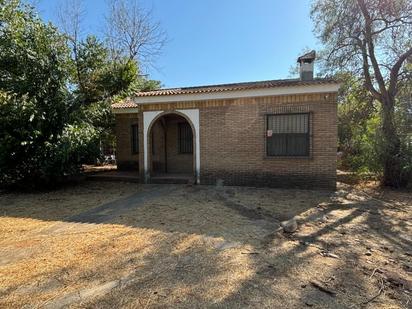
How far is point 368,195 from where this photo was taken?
9.36 metres

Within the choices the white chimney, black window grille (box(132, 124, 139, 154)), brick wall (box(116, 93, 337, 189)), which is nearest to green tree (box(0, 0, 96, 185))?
black window grille (box(132, 124, 139, 154))

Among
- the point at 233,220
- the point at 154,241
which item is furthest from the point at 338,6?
the point at 154,241

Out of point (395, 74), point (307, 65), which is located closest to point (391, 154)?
point (395, 74)

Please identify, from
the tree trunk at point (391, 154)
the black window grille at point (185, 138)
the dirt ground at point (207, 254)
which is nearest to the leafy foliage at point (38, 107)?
the dirt ground at point (207, 254)

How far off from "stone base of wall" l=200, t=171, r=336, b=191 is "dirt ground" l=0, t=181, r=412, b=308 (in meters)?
1.13

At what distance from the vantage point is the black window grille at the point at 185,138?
13.0 metres

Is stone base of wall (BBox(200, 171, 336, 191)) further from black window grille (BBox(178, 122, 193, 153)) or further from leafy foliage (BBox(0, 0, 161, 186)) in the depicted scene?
leafy foliage (BBox(0, 0, 161, 186))

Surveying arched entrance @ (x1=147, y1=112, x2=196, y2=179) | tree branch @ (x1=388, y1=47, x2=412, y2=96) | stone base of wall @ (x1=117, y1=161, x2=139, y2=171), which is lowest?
stone base of wall @ (x1=117, y1=161, x2=139, y2=171)

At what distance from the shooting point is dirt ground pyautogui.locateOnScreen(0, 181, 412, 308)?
3.37 meters

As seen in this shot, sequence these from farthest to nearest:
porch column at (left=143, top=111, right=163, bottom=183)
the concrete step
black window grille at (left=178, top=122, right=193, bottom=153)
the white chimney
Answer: black window grille at (left=178, top=122, right=193, bottom=153)
porch column at (left=143, top=111, right=163, bottom=183)
the concrete step
the white chimney

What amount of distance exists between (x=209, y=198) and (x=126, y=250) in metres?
4.16

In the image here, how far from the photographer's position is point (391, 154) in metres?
10.5

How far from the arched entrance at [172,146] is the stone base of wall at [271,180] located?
7.70 ft

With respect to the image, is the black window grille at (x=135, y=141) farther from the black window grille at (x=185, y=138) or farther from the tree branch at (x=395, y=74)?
the tree branch at (x=395, y=74)
